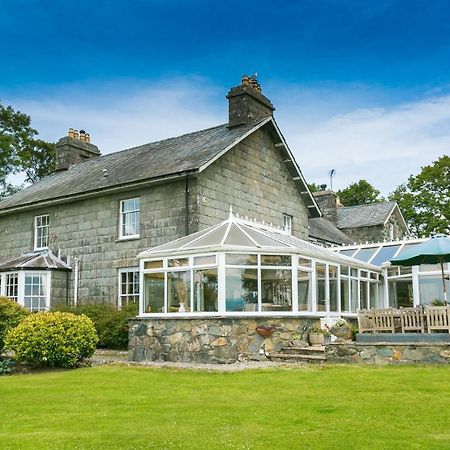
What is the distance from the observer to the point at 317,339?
47.3 ft

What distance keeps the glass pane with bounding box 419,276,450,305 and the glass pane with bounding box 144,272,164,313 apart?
357 inches

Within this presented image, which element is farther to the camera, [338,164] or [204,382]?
[338,164]

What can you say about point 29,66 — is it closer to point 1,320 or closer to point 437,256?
point 1,320

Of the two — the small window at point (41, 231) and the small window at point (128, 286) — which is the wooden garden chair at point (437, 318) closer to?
the small window at point (128, 286)

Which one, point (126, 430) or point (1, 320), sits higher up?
point (1, 320)

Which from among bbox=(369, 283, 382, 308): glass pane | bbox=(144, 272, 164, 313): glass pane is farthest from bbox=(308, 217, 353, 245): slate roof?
bbox=(144, 272, 164, 313): glass pane

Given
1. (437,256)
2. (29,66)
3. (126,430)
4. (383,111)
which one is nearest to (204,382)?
(126,430)

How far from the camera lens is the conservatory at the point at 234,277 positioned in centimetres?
1407

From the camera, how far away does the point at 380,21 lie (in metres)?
14.6

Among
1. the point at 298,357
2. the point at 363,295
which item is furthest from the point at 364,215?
the point at 298,357

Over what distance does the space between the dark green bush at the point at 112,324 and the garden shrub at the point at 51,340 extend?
3543 millimetres

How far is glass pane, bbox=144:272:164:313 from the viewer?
15.0m

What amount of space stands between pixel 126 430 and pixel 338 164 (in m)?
43.1

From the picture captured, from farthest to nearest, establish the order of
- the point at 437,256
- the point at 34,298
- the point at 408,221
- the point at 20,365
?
the point at 408,221 → the point at 34,298 → the point at 437,256 → the point at 20,365
